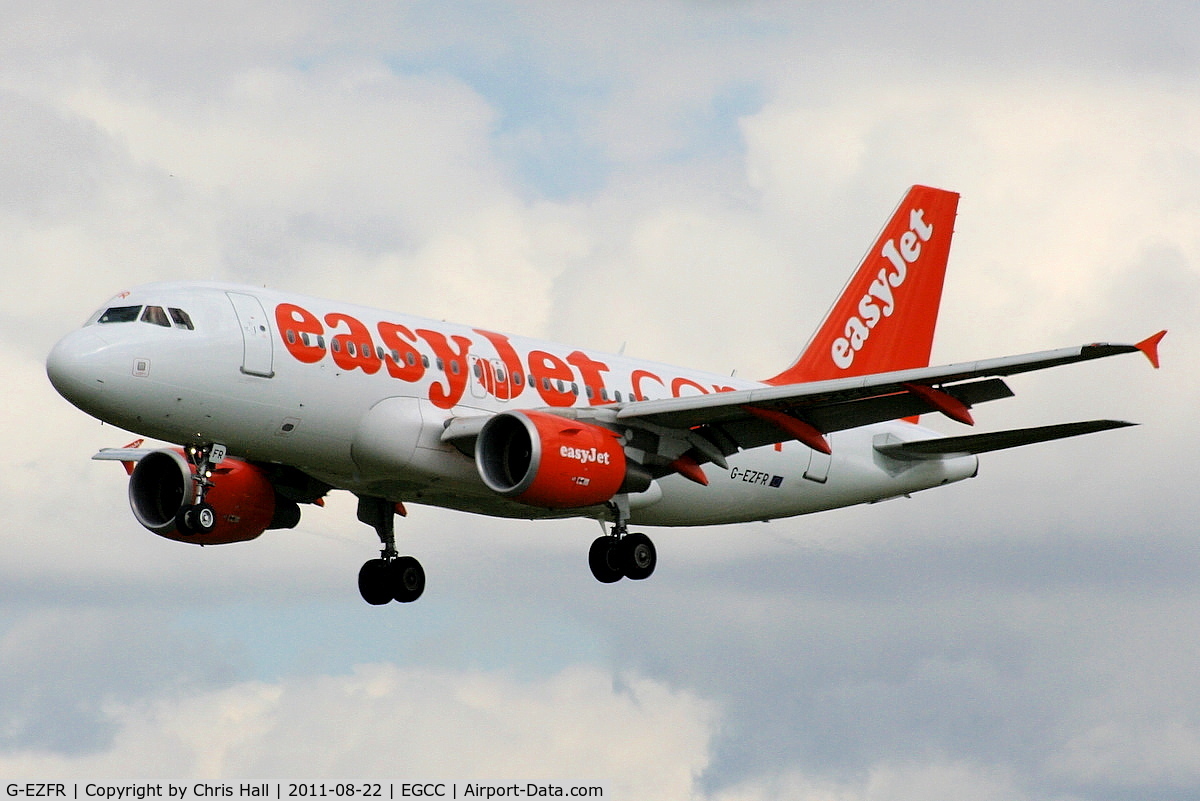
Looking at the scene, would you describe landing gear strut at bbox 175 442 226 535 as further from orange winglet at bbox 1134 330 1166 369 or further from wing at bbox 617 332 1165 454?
orange winglet at bbox 1134 330 1166 369

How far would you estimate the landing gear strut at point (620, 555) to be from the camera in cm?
4347

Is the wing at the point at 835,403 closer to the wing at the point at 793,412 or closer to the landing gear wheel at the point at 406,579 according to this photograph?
the wing at the point at 793,412

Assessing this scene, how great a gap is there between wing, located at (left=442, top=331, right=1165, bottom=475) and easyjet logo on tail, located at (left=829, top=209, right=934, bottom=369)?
24.8 ft

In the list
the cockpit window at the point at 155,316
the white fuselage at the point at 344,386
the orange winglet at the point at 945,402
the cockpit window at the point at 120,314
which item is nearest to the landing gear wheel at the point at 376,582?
the white fuselage at the point at 344,386

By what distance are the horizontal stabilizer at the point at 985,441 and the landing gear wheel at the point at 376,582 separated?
39.5 feet

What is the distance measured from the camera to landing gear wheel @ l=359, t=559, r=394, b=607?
46.9 metres

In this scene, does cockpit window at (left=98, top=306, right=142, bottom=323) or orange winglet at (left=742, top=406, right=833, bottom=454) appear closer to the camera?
cockpit window at (left=98, top=306, right=142, bottom=323)

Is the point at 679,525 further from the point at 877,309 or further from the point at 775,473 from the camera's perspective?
the point at 877,309

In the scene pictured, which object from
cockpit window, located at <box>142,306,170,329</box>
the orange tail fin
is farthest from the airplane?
the orange tail fin

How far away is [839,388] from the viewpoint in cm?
3950

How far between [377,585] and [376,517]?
62.6 inches

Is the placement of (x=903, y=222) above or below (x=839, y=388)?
above

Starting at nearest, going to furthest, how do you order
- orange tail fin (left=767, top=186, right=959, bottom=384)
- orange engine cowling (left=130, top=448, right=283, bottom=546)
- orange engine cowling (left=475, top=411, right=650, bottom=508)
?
orange engine cowling (left=475, top=411, right=650, bottom=508) < orange engine cowling (left=130, top=448, right=283, bottom=546) < orange tail fin (left=767, top=186, right=959, bottom=384)

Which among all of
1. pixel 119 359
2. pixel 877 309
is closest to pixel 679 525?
pixel 877 309
